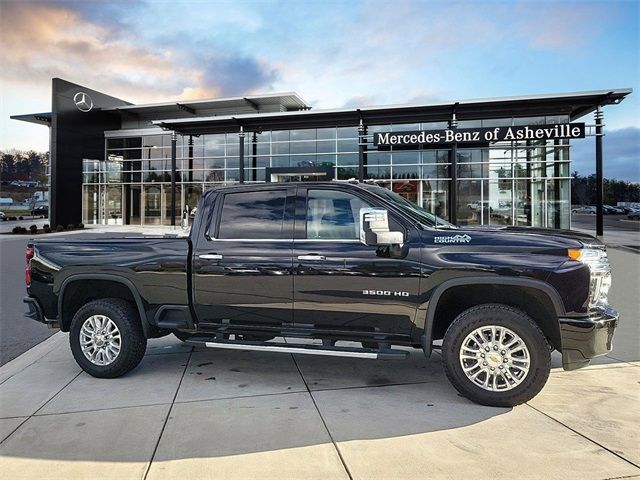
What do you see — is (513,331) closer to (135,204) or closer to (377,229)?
(377,229)

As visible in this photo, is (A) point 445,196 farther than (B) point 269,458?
Yes

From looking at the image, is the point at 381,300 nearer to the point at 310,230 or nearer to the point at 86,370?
the point at 310,230

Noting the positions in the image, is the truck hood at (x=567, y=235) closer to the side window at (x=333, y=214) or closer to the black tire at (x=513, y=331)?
the black tire at (x=513, y=331)

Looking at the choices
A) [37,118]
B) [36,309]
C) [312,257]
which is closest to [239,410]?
[312,257]

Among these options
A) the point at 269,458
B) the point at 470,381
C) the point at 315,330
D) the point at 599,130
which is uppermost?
the point at 599,130

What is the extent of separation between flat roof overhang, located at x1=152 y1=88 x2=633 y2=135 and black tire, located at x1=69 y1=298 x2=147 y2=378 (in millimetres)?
21168

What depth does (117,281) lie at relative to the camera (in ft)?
16.6

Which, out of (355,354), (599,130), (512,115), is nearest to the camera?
(355,354)

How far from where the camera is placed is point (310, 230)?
15.5ft

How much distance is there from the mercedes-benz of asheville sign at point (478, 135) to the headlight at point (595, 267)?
20.2 metres

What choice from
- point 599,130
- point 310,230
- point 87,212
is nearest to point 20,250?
point 87,212

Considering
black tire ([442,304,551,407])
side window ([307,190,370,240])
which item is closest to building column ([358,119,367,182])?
side window ([307,190,370,240])

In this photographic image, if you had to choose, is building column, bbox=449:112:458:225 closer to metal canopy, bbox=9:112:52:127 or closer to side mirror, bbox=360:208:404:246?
side mirror, bbox=360:208:404:246

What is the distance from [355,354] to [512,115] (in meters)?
23.2
